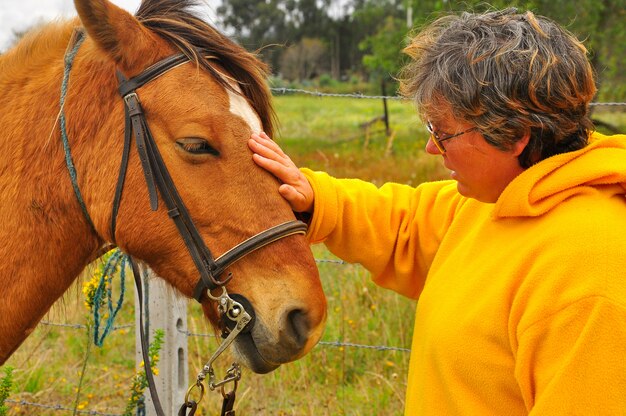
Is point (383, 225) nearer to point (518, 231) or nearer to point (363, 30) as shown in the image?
point (518, 231)

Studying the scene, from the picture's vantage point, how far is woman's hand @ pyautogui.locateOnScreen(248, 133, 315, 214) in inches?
78.0

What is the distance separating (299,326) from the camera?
1863 millimetres

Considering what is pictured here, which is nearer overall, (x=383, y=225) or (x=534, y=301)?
(x=534, y=301)

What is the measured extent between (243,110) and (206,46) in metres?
0.28

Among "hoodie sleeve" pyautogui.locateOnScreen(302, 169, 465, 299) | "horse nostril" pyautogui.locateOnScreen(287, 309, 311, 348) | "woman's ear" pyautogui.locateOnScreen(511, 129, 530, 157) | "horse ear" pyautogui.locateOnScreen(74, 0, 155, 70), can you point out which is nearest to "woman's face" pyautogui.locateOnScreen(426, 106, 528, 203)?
"woman's ear" pyautogui.locateOnScreen(511, 129, 530, 157)

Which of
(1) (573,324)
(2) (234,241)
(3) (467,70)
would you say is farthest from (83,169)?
(1) (573,324)

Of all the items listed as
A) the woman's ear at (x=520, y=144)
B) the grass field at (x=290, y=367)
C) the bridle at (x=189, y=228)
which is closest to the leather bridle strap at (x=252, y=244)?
the bridle at (x=189, y=228)

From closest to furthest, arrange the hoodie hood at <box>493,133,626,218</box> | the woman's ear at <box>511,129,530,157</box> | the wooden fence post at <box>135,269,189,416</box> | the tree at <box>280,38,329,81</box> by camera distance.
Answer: the hoodie hood at <box>493,133,626,218</box> < the woman's ear at <box>511,129,530,157</box> < the wooden fence post at <box>135,269,189,416</box> < the tree at <box>280,38,329,81</box>

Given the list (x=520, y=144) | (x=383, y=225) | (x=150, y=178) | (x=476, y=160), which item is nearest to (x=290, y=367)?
(x=383, y=225)

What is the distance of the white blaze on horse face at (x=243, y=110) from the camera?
2020mm

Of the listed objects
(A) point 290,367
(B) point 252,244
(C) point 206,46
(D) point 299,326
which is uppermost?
(C) point 206,46

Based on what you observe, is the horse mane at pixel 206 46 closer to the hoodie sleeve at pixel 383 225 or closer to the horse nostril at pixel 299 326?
the hoodie sleeve at pixel 383 225

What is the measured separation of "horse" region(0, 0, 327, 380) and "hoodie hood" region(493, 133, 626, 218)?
664mm

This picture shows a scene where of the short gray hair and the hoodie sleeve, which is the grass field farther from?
the short gray hair
